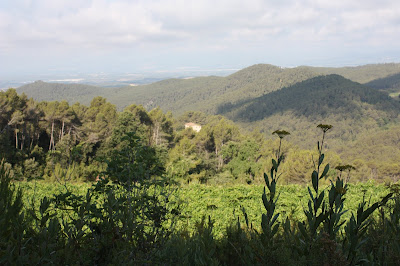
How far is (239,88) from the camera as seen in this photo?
125 meters

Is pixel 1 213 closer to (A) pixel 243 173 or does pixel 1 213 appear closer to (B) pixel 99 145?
(A) pixel 243 173

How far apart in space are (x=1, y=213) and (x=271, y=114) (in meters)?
91.1

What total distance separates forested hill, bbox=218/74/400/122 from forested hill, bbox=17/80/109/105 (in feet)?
169

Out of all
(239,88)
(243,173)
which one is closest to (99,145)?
(243,173)

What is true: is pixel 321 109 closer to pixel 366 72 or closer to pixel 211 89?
pixel 211 89

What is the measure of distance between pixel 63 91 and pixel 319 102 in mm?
93028

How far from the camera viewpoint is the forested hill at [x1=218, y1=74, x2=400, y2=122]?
8738cm

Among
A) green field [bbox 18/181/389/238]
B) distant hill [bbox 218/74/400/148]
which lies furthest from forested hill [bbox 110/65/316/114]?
green field [bbox 18/181/389/238]

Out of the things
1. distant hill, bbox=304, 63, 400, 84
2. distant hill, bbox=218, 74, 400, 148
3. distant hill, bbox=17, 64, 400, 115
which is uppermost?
distant hill, bbox=304, 63, 400, 84

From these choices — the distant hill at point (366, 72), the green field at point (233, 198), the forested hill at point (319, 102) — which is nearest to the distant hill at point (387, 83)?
the distant hill at point (366, 72)

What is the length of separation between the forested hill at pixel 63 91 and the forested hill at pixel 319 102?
5152cm

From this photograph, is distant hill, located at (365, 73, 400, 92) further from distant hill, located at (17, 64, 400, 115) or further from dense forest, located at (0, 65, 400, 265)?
dense forest, located at (0, 65, 400, 265)

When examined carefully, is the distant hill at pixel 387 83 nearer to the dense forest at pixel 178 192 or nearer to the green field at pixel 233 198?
the dense forest at pixel 178 192

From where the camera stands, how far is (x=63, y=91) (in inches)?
4286
